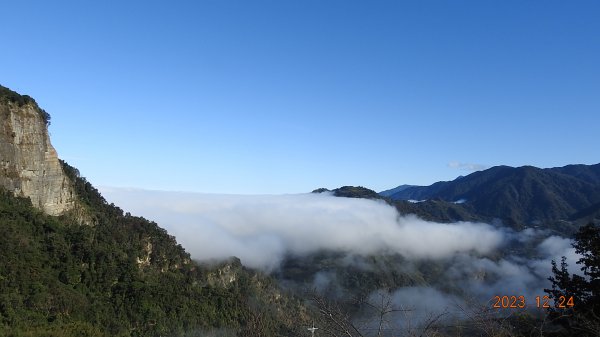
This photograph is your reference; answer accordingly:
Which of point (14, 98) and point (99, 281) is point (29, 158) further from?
point (99, 281)

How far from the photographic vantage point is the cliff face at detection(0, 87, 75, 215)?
84938mm

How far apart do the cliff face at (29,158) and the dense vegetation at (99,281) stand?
3370mm

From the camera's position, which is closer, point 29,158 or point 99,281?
point 99,281

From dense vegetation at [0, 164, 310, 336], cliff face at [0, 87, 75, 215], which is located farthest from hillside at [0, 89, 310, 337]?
cliff face at [0, 87, 75, 215]

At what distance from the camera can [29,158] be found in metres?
89.8

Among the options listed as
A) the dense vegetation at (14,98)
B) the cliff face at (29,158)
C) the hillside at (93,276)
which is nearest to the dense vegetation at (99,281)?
the hillside at (93,276)

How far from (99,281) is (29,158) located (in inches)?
1132

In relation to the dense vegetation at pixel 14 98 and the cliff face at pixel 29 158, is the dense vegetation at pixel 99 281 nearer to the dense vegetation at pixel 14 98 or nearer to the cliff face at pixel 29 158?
the cliff face at pixel 29 158

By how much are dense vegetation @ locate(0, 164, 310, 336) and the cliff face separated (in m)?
3.37

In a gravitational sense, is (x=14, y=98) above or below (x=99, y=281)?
above

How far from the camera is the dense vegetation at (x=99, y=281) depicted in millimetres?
63562

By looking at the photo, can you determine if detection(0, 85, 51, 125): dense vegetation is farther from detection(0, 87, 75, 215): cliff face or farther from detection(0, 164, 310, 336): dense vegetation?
detection(0, 164, 310, 336): dense vegetation

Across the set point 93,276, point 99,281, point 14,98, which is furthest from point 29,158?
point 99,281

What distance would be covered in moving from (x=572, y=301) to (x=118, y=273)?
86.0m
